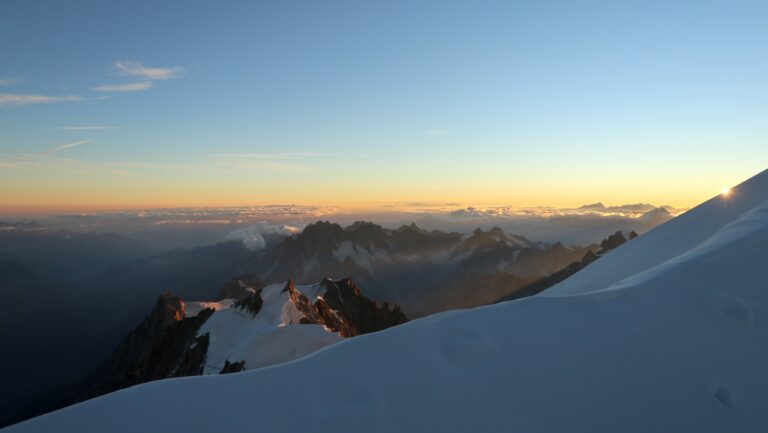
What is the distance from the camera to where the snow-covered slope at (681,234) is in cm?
1443

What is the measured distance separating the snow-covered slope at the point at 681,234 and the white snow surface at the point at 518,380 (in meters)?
7.94

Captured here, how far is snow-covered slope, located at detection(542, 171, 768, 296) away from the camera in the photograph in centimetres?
1443

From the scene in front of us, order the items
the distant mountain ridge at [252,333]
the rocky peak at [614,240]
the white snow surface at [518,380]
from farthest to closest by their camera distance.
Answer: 1. the rocky peak at [614,240]
2. the distant mountain ridge at [252,333]
3. the white snow surface at [518,380]

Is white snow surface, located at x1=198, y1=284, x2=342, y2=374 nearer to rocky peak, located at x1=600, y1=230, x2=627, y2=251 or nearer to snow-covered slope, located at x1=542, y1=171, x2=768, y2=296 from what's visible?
snow-covered slope, located at x1=542, y1=171, x2=768, y2=296

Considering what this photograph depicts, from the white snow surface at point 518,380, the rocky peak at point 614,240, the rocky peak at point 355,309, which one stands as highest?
the white snow surface at point 518,380

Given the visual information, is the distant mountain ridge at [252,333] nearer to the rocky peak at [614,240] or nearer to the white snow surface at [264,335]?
the white snow surface at [264,335]

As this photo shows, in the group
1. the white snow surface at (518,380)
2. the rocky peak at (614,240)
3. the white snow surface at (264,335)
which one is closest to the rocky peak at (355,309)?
the white snow surface at (264,335)

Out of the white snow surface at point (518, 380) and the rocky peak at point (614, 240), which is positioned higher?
the white snow surface at point (518, 380)

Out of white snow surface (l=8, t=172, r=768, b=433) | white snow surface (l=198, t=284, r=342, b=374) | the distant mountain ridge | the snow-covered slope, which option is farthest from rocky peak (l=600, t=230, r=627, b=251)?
white snow surface (l=8, t=172, r=768, b=433)

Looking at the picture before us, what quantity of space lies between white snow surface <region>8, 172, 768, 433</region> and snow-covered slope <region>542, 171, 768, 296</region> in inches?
312

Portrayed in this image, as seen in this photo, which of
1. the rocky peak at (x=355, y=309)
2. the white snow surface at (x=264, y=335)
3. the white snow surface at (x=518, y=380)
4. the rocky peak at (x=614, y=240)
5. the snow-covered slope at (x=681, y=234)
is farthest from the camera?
the rocky peak at (x=614, y=240)

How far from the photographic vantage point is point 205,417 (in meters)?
4.73

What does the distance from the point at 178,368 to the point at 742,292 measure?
78.6m

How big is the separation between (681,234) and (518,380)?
1474cm
